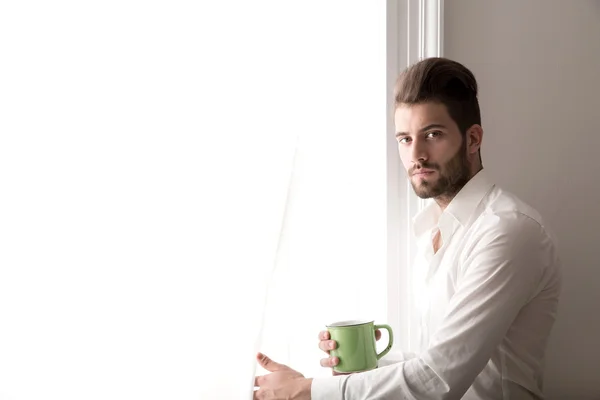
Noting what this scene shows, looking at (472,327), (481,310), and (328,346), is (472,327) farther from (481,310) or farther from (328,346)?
(328,346)

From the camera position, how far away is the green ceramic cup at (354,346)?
1060 millimetres

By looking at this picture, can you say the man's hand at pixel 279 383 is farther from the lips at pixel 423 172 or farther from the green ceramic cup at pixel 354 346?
the lips at pixel 423 172

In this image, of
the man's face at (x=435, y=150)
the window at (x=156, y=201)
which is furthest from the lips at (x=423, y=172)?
the window at (x=156, y=201)

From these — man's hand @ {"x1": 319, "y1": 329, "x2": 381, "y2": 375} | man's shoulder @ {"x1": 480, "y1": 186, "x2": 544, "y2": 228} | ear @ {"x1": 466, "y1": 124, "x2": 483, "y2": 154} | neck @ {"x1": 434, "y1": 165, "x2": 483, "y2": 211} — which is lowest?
man's hand @ {"x1": 319, "y1": 329, "x2": 381, "y2": 375}

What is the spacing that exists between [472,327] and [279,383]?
37 centimetres

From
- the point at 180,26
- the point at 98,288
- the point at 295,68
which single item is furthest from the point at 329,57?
the point at 98,288

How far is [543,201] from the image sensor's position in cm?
136

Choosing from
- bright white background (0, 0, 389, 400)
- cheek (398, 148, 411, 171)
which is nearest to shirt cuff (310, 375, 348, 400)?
bright white background (0, 0, 389, 400)

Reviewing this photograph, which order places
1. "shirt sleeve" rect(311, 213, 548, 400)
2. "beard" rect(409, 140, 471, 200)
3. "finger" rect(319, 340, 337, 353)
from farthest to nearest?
"beard" rect(409, 140, 471, 200) < "finger" rect(319, 340, 337, 353) < "shirt sleeve" rect(311, 213, 548, 400)

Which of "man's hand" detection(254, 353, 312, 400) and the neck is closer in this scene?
"man's hand" detection(254, 353, 312, 400)

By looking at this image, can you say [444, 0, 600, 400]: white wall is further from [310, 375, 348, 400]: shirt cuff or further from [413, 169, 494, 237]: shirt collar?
[310, 375, 348, 400]: shirt cuff

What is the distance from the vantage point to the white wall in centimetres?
134

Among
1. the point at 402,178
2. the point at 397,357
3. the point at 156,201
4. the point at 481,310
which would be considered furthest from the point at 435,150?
the point at 156,201

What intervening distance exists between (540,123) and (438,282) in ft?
1.65
